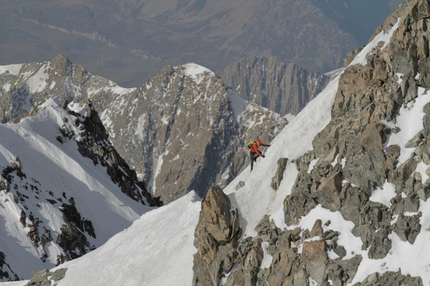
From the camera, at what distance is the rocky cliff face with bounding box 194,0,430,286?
47.6 m

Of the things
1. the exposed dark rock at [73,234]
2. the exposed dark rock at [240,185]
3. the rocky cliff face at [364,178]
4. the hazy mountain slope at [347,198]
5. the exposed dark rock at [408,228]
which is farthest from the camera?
the exposed dark rock at [73,234]

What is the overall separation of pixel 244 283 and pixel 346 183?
9.35m

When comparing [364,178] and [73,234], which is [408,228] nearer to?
[364,178]

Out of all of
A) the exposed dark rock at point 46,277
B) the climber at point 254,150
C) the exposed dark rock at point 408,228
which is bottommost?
the exposed dark rock at point 408,228

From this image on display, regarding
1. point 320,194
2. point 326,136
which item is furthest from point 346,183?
point 326,136

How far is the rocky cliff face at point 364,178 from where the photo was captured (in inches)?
1874

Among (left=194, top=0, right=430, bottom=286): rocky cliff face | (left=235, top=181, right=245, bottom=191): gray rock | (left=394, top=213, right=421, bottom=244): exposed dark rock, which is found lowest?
(left=394, top=213, right=421, bottom=244): exposed dark rock

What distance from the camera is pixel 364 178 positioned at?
165 feet

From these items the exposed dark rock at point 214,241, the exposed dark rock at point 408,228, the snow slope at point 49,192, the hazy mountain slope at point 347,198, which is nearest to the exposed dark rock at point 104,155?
the snow slope at point 49,192

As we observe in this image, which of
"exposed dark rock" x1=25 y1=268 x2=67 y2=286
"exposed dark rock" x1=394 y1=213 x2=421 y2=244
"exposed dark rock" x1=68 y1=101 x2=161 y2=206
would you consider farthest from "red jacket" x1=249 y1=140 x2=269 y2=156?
"exposed dark rock" x1=68 y1=101 x2=161 y2=206

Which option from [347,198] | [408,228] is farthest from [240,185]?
[408,228]

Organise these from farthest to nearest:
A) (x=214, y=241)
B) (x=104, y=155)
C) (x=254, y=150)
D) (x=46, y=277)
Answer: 1. (x=104, y=155)
2. (x=46, y=277)
3. (x=254, y=150)
4. (x=214, y=241)

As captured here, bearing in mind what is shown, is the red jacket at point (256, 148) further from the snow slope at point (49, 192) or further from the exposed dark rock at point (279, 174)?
the snow slope at point (49, 192)

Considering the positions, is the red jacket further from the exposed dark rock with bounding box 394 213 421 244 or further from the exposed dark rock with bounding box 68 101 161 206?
the exposed dark rock with bounding box 68 101 161 206
